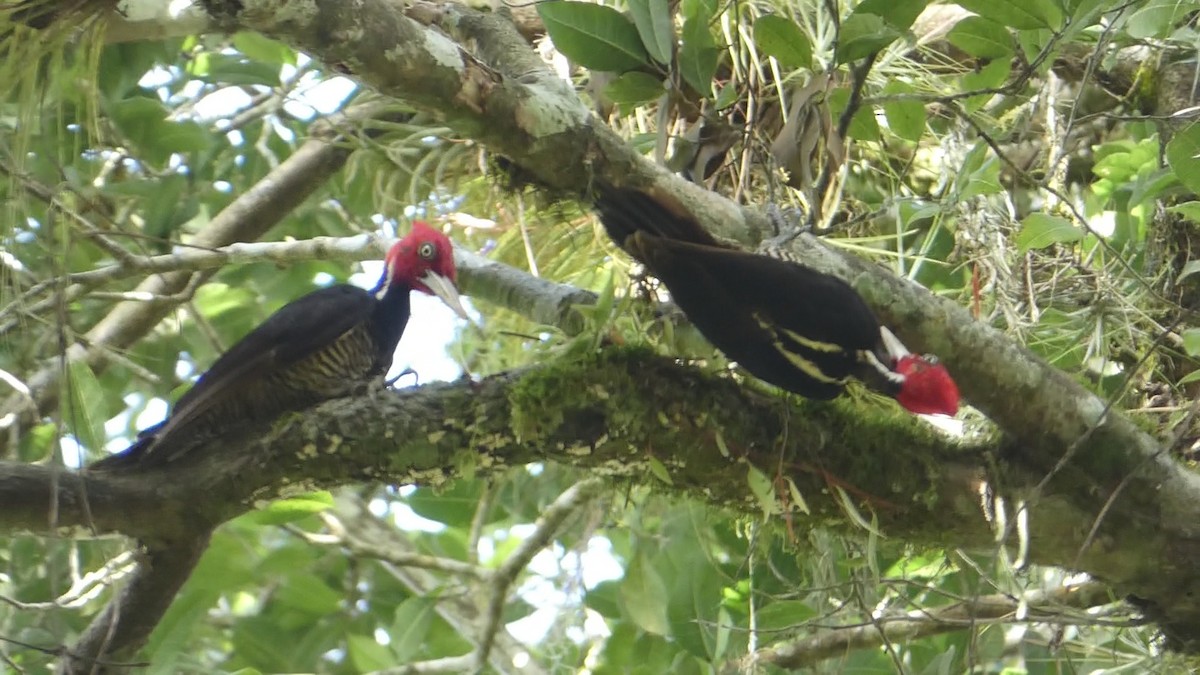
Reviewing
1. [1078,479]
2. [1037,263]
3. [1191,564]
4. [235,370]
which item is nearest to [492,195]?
[235,370]

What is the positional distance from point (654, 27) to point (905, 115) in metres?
0.55

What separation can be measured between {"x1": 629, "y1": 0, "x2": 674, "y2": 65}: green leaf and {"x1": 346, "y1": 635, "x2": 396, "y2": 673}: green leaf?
7.07ft

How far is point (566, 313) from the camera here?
2.40m

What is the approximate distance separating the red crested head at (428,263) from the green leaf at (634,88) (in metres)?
0.69

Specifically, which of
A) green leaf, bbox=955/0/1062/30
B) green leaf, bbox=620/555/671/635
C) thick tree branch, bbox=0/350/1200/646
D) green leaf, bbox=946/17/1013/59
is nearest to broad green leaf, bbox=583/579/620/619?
green leaf, bbox=620/555/671/635

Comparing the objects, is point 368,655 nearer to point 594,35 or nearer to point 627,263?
point 627,263

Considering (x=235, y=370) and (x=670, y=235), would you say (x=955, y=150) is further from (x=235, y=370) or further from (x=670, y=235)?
(x=235, y=370)

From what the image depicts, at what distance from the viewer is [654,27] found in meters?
2.33

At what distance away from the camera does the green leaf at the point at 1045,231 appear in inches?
95.5

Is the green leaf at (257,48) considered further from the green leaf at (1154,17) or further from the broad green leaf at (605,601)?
the green leaf at (1154,17)

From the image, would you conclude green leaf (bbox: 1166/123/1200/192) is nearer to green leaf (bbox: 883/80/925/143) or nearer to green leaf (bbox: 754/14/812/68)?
green leaf (bbox: 883/80/925/143)

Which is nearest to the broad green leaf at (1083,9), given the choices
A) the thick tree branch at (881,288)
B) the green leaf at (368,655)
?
the thick tree branch at (881,288)

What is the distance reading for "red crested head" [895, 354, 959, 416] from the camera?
223 centimetres

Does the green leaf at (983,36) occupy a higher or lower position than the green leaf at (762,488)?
higher
